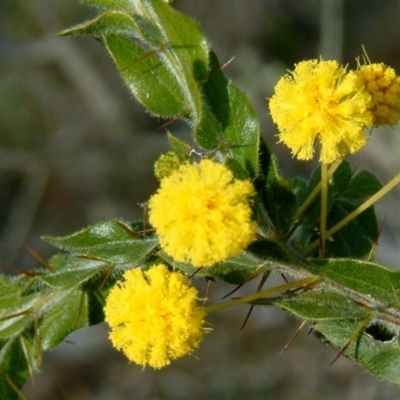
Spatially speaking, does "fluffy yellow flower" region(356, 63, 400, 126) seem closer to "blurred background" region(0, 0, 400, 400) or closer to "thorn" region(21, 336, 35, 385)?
"thorn" region(21, 336, 35, 385)

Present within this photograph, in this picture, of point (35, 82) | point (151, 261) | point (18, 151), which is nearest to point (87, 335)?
point (18, 151)

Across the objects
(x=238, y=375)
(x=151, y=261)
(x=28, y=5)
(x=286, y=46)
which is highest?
(x=28, y=5)

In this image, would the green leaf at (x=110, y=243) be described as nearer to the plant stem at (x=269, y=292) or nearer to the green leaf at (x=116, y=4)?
the plant stem at (x=269, y=292)

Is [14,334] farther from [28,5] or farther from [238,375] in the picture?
[28,5]

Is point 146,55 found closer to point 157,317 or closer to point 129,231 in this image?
point 129,231

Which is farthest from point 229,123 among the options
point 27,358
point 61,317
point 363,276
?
point 27,358

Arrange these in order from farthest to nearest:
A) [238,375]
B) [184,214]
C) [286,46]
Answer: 1. [286,46]
2. [238,375]
3. [184,214]
